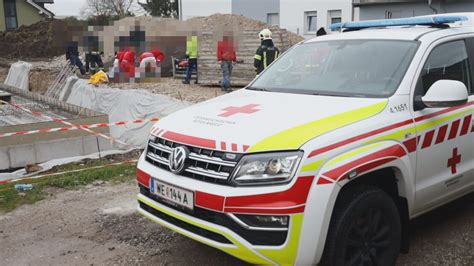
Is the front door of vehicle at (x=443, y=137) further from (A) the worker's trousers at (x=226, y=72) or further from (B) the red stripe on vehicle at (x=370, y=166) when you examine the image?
(A) the worker's trousers at (x=226, y=72)

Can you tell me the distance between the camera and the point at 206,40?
52.7 ft

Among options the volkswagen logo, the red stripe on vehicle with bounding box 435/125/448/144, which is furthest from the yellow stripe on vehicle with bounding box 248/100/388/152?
the red stripe on vehicle with bounding box 435/125/448/144

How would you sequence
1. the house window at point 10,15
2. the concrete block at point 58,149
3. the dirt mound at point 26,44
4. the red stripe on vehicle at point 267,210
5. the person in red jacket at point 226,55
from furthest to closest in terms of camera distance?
the house window at point 10,15 → the dirt mound at point 26,44 → the person in red jacket at point 226,55 → the concrete block at point 58,149 → the red stripe on vehicle at point 267,210

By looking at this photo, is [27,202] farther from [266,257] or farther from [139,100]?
[139,100]

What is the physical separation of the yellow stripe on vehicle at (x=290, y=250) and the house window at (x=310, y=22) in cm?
2813

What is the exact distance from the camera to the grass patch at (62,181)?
5.60 m

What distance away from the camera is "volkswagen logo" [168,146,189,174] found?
321 centimetres

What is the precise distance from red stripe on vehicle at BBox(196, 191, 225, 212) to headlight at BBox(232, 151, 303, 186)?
15 cm


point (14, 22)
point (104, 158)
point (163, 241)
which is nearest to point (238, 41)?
point (104, 158)

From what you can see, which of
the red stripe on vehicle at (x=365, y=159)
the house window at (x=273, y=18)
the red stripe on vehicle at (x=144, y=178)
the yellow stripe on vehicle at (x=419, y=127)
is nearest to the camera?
the red stripe on vehicle at (x=365, y=159)

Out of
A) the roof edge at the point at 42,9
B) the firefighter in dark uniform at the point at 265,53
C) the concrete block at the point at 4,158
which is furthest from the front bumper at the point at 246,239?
the roof edge at the point at 42,9

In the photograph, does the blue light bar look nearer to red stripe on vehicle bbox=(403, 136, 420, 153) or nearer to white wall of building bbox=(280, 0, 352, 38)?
red stripe on vehicle bbox=(403, 136, 420, 153)

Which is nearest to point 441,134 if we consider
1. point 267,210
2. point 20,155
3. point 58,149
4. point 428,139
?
point 428,139

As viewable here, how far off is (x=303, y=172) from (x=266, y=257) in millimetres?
571
